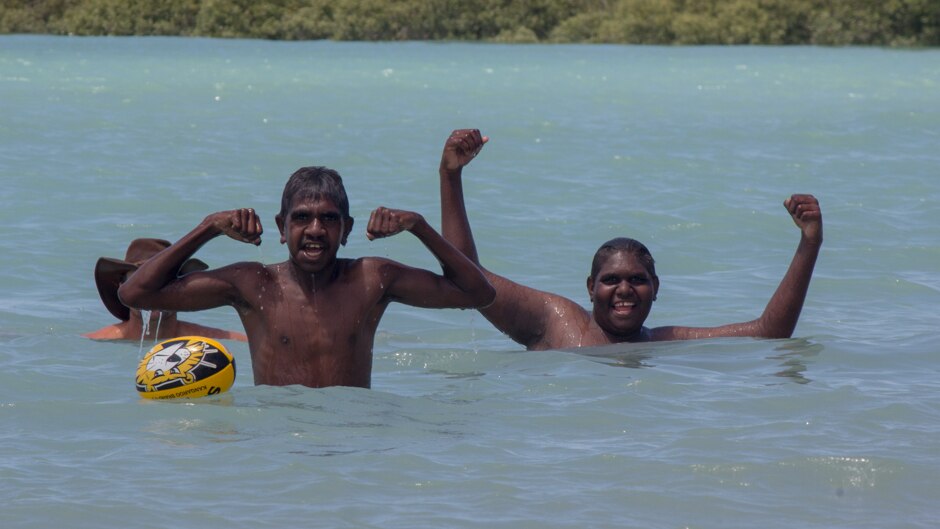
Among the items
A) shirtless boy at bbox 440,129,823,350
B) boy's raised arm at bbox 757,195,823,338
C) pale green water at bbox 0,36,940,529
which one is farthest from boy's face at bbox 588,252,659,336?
boy's raised arm at bbox 757,195,823,338

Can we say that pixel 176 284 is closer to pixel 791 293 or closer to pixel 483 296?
pixel 483 296

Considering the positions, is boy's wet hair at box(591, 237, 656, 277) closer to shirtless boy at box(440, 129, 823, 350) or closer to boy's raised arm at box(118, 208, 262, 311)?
shirtless boy at box(440, 129, 823, 350)

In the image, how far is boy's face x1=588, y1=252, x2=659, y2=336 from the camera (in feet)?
25.8

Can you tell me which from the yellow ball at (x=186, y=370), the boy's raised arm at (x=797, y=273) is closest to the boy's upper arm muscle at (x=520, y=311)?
the boy's raised arm at (x=797, y=273)

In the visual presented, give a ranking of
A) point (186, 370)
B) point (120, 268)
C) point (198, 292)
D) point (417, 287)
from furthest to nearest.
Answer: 1. point (120, 268)
2. point (186, 370)
3. point (417, 287)
4. point (198, 292)

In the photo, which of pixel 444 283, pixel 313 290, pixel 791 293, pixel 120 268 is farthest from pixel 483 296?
pixel 120 268

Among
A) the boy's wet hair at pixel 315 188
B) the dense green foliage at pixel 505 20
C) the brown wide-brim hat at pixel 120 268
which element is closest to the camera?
the boy's wet hair at pixel 315 188

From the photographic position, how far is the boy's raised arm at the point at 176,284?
5.97 meters

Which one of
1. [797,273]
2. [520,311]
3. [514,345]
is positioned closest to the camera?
[797,273]

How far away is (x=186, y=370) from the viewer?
21.5 ft

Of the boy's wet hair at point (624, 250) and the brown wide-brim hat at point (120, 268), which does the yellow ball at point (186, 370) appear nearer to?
the brown wide-brim hat at point (120, 268)

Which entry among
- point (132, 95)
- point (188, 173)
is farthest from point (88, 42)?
point (188, 173)

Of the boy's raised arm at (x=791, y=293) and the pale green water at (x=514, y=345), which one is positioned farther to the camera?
the boy's raised arm at (x=791, y=293)

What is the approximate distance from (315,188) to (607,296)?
2.33 metres
